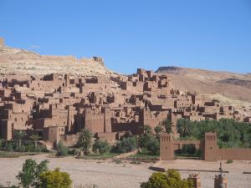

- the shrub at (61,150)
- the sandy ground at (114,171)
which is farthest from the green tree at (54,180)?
the shrub at (61,150)

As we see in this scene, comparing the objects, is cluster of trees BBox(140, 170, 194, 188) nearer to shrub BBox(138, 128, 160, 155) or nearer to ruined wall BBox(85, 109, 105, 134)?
shrub BBox(138, 128, 160, 155)

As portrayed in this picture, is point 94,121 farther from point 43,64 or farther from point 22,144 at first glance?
point 43,64

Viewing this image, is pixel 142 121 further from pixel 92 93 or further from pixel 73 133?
pixel 92 93

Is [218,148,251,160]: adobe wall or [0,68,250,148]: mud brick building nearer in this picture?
[218,148,251,160]: adobe wall

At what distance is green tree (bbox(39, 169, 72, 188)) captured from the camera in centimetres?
2405

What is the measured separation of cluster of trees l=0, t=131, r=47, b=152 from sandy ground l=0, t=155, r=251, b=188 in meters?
1.59

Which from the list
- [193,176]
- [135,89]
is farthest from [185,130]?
[193,176]

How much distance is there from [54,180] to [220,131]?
19.0 metres

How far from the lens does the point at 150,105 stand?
4484cm

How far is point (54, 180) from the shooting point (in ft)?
78.9

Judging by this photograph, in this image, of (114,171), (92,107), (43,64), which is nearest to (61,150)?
(92,107)

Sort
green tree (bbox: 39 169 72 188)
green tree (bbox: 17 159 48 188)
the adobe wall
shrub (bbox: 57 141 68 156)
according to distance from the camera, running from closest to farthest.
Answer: green tree (bbox: 39 169 72 188)
green tree (bbox: 17 159 48 188)
the adobe wall
shrub (bbox: 57 141 68 156)

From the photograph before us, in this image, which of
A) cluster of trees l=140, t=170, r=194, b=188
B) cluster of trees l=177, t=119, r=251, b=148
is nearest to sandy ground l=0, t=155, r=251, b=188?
cluster of trees l=177, t=119, r=251, b=148

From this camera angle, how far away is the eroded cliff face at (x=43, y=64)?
6261 cm
